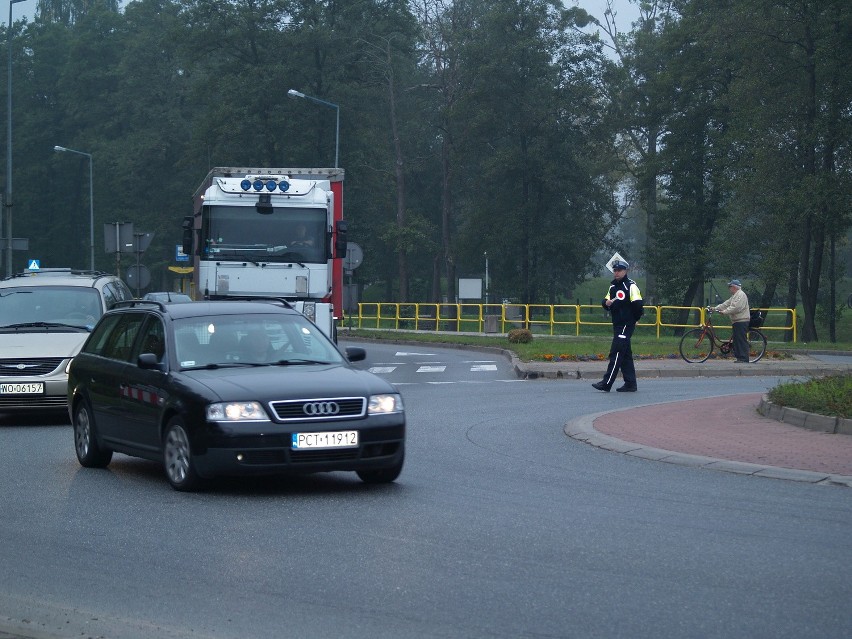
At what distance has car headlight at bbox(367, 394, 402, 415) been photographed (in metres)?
10.1

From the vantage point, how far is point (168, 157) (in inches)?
3142

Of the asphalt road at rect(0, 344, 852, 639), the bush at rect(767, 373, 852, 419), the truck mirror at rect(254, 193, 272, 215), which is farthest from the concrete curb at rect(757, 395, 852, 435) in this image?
the truck mirror at rect(254, 193, 272, 215)

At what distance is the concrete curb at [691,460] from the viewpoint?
34.8 feet

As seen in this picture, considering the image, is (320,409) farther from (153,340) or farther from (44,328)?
(44,328)

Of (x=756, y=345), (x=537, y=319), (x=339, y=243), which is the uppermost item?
(x=339, y=243)

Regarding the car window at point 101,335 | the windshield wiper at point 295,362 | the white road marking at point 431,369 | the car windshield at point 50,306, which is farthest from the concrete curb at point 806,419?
the white road marking at point 431,369

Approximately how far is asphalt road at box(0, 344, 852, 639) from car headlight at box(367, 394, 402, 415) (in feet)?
2.03

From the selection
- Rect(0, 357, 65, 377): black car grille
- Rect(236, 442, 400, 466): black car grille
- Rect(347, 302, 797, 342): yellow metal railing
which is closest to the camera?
Rect(236, 442, 400, 466): black car grille

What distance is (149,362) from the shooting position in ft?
35.0

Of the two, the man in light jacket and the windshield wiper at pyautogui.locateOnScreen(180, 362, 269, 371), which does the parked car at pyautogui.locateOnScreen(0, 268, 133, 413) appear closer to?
the windshield wiper at pyautogui.locateOnScreen(180, 362, 269, 371)

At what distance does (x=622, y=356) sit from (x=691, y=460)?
8534mm

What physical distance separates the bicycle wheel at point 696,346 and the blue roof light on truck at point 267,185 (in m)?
8.97

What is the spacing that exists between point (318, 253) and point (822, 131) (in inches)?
1130

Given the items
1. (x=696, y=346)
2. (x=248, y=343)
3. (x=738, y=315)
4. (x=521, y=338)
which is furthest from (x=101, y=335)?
(x=521, y=338)
